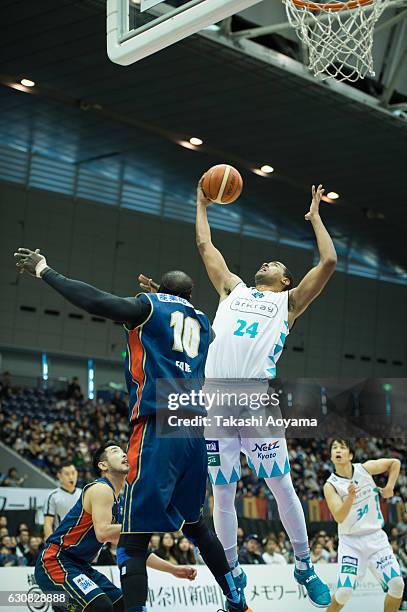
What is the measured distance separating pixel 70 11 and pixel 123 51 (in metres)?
11.7

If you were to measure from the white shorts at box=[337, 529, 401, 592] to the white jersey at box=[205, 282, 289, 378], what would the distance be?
14.1 feet

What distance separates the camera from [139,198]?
113ft

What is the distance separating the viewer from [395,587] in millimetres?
10492

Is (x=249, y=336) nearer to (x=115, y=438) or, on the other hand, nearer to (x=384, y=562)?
(x=384, y=562)

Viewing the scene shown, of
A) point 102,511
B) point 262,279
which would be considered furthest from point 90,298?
point 262,279

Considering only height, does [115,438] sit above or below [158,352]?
above

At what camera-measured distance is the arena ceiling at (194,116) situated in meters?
20.6

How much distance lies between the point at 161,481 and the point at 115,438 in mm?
22272

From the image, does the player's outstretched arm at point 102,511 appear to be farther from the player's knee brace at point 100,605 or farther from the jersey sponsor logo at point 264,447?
the jersey sponsor logo at point 264,447

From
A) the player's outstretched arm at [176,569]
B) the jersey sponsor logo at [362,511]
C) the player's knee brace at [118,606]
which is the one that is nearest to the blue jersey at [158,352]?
the player's outstretched arm at [176,569]

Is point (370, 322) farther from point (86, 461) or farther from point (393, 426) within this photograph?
point (86, 461)

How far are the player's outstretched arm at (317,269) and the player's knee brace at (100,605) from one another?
2.89 m

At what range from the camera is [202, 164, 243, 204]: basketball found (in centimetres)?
764

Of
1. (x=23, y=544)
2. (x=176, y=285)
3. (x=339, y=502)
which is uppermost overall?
(x=176, y=285)
